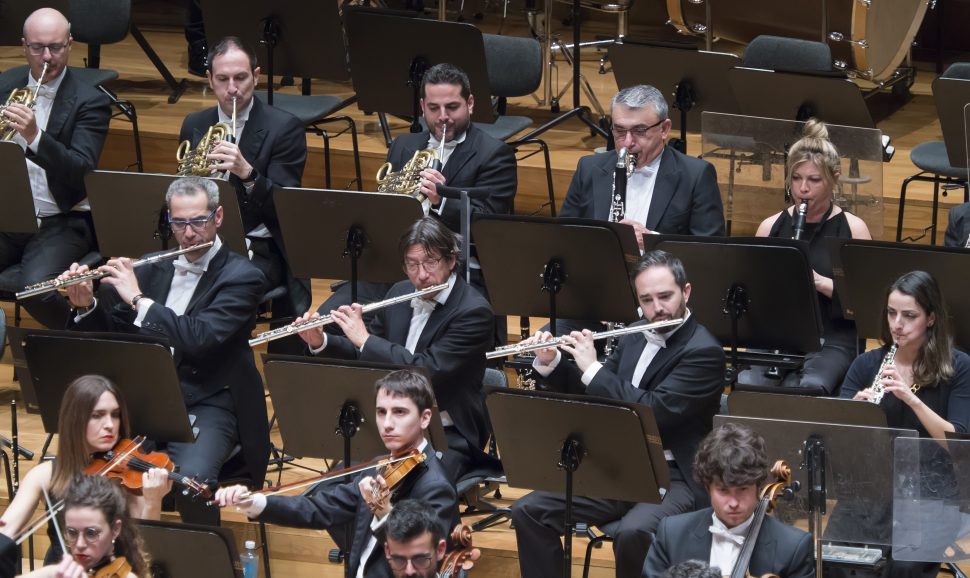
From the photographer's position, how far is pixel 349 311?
4801 millimetres

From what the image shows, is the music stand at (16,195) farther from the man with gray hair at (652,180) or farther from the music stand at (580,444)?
the music stand at (580,444)

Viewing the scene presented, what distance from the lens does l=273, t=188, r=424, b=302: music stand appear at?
16.4 feet

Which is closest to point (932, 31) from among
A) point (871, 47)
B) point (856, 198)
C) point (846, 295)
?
point (871, 47)

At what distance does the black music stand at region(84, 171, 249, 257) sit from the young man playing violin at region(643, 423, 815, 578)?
2097mm

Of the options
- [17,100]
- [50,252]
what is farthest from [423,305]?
[17,100]

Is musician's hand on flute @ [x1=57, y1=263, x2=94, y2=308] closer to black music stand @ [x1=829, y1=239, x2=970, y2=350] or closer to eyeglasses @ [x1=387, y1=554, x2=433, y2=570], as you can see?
eyeglasses @ [x1=387, y1=554, x2=433, y2=570]

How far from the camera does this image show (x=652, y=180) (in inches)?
215

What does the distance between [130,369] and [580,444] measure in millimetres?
1358

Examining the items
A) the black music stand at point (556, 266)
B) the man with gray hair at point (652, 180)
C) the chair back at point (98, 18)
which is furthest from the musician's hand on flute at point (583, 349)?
the chair back at point (98, 18)

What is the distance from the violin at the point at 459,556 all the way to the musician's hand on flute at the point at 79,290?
193cm

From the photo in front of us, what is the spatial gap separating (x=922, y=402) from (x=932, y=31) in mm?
4590

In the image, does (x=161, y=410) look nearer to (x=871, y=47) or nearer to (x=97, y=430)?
(x=97, y=430)

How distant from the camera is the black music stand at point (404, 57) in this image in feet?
19.8

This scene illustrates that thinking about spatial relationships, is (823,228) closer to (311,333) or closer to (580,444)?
(580,444)
